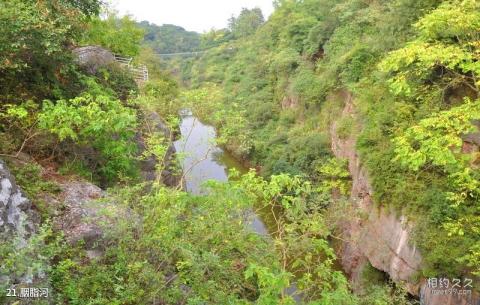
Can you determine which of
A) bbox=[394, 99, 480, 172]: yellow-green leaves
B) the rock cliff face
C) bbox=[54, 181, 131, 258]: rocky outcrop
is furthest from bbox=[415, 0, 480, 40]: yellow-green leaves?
bbox=[54, 181, 131, 258]: rocky outcrop

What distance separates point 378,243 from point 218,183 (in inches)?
275

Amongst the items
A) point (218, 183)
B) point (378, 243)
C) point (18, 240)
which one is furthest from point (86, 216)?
point (378, 243)

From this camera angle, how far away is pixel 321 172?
1652 cm

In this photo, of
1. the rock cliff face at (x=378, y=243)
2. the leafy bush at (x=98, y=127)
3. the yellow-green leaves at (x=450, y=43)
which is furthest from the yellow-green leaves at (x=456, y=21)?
the leafy bush at (x=98, y=127)

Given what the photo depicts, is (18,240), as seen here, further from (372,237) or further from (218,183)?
(372,237)

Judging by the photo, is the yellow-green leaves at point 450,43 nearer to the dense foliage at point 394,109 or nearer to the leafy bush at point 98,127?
the dense foliage at point 394,109

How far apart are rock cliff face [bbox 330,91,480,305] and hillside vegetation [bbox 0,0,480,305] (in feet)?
1.39

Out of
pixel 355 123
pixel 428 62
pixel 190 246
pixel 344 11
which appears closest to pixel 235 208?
pixel 190 246

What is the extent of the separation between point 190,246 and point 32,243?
6.50 feet

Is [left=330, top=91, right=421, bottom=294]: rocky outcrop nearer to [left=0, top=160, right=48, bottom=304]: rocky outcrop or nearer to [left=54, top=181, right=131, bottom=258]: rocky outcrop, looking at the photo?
[left=54, top=181, right=131, bottom=258]: rocky outcrop

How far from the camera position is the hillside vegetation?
517 centimetres

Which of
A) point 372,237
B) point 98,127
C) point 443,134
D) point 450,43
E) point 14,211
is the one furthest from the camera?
point 372,237

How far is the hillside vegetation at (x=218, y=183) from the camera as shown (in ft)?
17.0

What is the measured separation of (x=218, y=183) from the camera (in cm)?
657
